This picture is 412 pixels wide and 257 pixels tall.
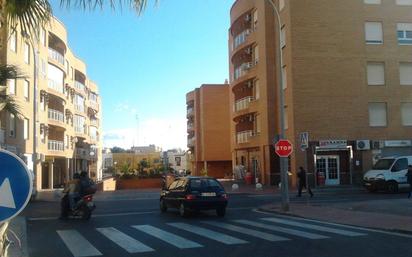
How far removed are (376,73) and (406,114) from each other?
3958mm

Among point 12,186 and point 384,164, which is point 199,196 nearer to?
point 12,186

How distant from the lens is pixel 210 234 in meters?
14.4

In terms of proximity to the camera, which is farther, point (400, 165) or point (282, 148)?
point (400, 165)

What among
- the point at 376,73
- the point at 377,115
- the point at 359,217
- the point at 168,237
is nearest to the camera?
the point at 168,237

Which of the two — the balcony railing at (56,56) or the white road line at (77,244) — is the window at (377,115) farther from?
the balcony railing at (56,56)

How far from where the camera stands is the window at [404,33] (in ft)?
141

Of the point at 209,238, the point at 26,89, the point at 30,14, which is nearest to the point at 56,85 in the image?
the point at 26,89

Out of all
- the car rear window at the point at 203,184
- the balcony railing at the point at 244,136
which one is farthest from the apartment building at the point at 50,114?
the balcony railing at the point at 244,136

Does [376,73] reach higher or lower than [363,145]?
higher

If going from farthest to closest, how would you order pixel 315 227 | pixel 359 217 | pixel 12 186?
pixel 359 217
pixel 315 227
pixel 12 186

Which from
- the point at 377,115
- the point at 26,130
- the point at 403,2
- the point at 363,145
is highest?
the point at 403,2

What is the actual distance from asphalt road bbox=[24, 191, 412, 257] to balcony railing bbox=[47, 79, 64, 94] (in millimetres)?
37456

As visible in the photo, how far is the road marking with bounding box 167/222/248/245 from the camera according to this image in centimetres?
1287

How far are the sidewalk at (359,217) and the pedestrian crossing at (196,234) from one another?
3.57 feet
